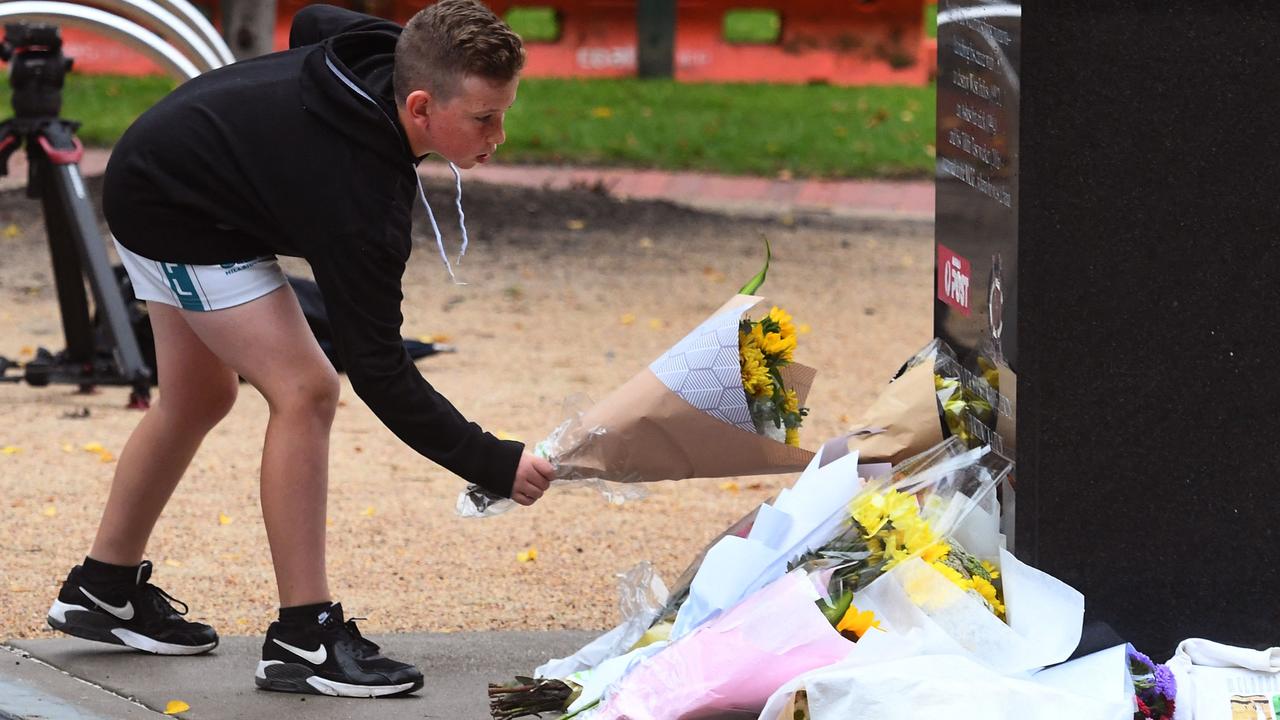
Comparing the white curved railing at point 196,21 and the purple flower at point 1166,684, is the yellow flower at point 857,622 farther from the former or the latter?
the white curved railing at point 196,21

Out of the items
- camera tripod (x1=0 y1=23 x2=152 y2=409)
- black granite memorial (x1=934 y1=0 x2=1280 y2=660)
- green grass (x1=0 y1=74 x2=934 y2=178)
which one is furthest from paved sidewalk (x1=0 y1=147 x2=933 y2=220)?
black granite memorial (x1=934 y1=0 x2=1280 y2=660)

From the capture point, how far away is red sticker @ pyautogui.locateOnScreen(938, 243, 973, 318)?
10.5 feet

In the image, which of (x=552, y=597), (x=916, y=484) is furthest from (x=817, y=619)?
(x=552, y=597)

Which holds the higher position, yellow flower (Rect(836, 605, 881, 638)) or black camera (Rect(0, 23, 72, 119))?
black camera (Rect(0, 23, 72, 119))

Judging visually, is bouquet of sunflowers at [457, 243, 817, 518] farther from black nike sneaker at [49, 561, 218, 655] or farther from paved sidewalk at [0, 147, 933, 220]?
paved sidewalk at [0, 147, 933, 220]

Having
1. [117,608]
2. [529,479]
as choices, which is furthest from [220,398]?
[529,479]

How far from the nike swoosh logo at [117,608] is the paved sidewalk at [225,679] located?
88 millimetres

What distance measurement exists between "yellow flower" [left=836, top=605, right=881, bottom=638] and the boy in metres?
0.64

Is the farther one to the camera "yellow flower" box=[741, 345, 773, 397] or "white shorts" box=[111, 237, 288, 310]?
"white shorts" box=[111, 237, 288, 310]

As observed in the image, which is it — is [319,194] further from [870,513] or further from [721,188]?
[721,188]

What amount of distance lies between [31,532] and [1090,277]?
3.08 m

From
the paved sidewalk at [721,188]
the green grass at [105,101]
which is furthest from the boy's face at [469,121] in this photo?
the green grass at [105,101]

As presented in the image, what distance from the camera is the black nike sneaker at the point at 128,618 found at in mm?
3539

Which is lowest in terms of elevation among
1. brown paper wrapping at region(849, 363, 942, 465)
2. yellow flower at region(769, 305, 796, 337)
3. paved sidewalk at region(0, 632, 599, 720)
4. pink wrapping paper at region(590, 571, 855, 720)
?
paved sidewalk at region(0, 632, 599, 720)
